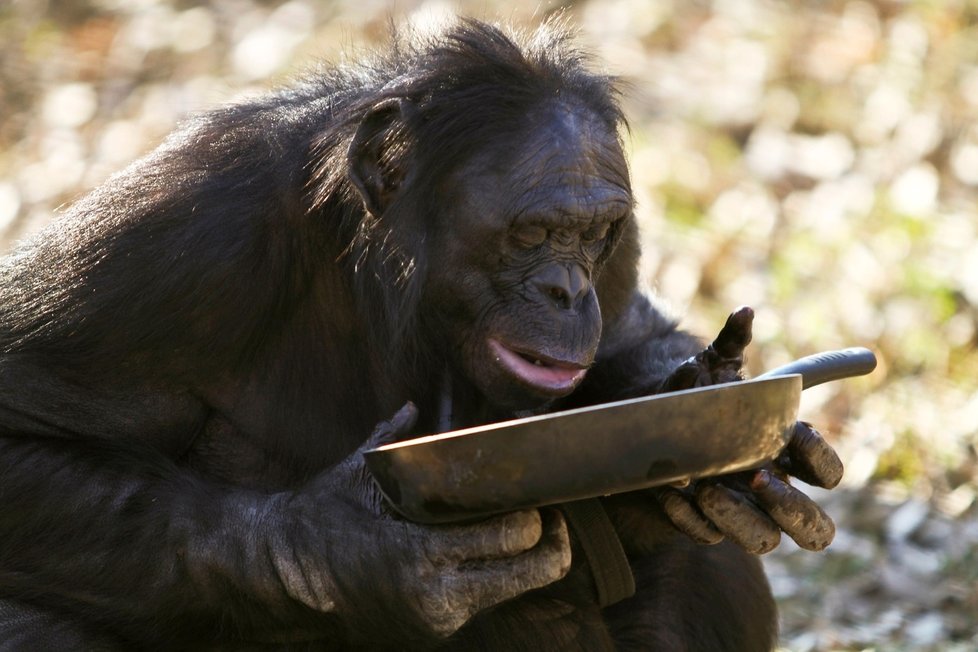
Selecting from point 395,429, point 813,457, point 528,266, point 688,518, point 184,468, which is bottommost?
point 688,518

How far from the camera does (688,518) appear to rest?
521cm

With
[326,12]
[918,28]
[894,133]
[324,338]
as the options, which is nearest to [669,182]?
[894,133]

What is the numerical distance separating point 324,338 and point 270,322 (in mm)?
219

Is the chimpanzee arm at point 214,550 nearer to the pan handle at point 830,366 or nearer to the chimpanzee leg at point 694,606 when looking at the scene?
the pan handle at point 830,366

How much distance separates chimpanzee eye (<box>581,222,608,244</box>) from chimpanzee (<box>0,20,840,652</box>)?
11mm

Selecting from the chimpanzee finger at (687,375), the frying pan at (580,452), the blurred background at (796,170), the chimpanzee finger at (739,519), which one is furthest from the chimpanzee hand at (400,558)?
the blurred background at (796,170)

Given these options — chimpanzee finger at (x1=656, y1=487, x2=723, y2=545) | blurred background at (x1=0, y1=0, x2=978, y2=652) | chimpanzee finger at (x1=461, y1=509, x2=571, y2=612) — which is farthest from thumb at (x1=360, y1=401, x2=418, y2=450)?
blurred background at (x1=0, y1=0, x2=978, y2=652)

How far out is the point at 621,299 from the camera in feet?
20.3

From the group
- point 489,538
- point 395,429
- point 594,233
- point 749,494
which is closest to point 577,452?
point 489,538

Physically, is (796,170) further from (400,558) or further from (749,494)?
(400,558)

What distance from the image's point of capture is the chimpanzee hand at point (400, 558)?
4.58m

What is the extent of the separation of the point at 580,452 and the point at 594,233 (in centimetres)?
139

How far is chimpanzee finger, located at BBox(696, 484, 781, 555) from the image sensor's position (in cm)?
507

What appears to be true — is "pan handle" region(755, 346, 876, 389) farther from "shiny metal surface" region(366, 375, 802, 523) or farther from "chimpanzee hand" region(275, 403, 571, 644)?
"chimpanzee hand" region(275, 403, 571, 644)
